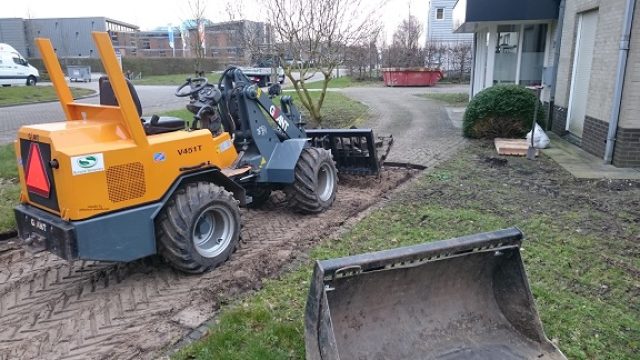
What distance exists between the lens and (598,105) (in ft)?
31.8

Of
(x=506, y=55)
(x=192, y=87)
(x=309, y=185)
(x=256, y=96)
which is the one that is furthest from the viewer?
(x=506, y=55)

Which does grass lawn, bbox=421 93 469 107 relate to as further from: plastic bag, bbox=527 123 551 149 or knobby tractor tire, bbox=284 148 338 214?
knobby tractor tire, bbox=284 148 338 214

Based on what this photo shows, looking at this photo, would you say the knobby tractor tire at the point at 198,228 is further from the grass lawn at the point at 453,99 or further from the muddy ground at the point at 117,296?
the grass lawn at the point at 453,99

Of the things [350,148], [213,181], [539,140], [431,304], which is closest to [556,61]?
[539,140]

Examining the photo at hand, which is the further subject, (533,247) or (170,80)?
(170,80)

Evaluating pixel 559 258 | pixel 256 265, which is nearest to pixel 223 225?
pixel 256 265

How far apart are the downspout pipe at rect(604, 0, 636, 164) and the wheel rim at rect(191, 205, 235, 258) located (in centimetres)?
685

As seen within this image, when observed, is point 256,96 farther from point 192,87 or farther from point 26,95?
point 26,95

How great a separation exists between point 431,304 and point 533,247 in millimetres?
2139

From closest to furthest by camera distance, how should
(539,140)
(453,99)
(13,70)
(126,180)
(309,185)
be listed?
(126,180) < (309,185) < (539,140) < (453,99) < (13,70)

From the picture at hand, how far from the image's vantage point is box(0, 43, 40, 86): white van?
99.3ft

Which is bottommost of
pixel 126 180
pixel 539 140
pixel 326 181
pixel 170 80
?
pixel 170 80

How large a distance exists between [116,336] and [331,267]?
188cm

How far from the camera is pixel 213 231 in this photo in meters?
5.23
